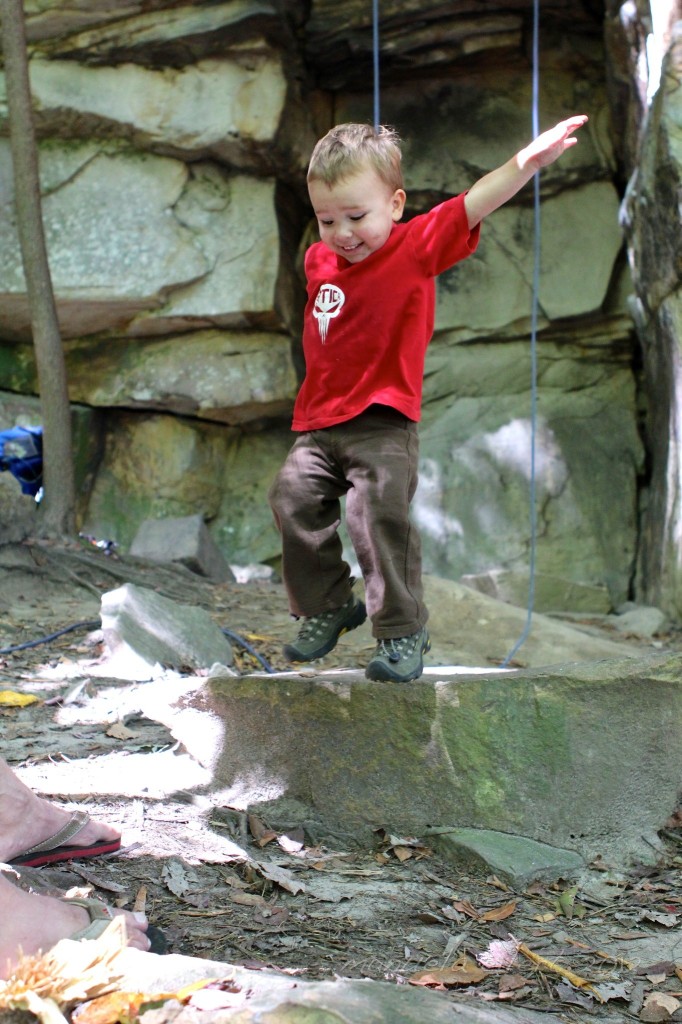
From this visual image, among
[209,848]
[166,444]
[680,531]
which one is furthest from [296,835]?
→ [166,444]

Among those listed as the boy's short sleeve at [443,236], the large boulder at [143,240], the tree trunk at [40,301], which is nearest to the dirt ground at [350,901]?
the boy's short sleeve at [443,236]

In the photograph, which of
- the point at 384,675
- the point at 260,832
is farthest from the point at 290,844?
the point at 384,675

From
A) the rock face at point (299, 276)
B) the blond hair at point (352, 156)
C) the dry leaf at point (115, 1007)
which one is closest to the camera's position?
the dry leaf at point (115, 1007)

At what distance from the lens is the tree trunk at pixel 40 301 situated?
5.98 metres

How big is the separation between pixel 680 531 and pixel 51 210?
5.13 meters

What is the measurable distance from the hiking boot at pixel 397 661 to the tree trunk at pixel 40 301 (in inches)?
149

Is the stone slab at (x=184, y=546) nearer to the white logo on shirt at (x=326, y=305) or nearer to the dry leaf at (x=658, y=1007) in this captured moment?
the white logo on shirt at (x=326, y=305)

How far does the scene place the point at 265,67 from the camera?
7734mm

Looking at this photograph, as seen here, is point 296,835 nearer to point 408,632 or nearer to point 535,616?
point 408,632

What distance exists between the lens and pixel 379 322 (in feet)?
8.73

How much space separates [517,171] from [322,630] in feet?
4.30

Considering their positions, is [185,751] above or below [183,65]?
below

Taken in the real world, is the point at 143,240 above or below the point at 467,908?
above

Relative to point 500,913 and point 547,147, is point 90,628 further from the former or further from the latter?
point 547,147
